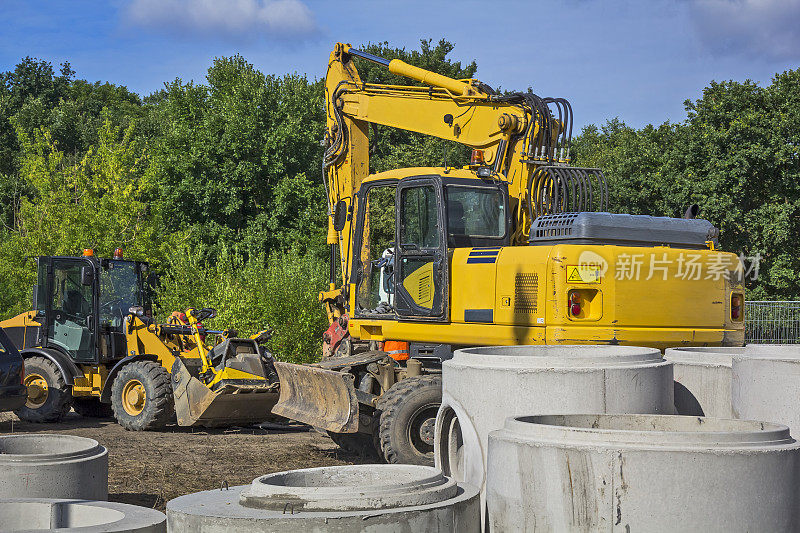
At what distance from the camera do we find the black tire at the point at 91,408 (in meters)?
16.0

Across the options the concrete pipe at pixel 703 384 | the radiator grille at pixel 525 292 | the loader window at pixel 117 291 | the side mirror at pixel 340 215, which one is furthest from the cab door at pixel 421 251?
the loader window at pixel 117 291

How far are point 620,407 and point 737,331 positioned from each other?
205 inches

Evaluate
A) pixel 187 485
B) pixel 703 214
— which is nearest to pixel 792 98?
pixel 703 214

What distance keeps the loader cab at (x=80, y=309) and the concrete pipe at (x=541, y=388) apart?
10076 millimetres

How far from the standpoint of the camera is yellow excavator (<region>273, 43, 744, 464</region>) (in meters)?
9.62

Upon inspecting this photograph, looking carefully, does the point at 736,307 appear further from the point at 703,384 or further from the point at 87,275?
the point at 87,275

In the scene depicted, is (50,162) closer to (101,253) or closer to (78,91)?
(101,253)

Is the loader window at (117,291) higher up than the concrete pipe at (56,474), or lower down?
higher up

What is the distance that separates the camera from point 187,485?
9.75m

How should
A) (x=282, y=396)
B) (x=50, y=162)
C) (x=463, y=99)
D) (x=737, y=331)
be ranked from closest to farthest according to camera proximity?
(x=737, y=331) < (x=282, y=396) < (x=463, y=99) < (x=50, y=162)

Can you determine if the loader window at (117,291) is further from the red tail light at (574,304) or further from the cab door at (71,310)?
the red tail light at (574,304)

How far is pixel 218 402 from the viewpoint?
1254cm

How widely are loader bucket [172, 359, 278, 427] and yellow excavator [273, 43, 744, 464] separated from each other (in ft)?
3.85

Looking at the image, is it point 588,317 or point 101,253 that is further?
point 101,253
